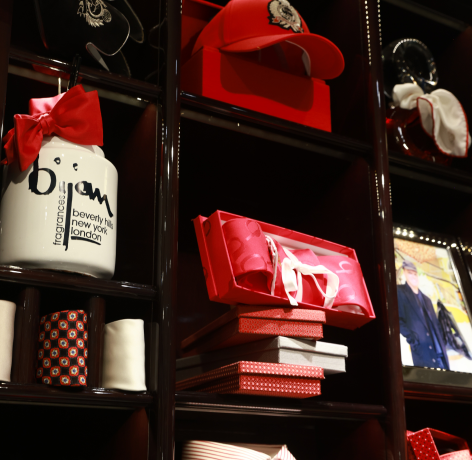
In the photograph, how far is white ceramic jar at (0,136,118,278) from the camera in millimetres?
914

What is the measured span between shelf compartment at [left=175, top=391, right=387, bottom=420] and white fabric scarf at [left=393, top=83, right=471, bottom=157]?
2.59 feet

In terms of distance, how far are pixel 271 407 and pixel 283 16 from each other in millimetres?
841

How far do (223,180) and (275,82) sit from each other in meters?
0.30

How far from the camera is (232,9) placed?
4.10ft

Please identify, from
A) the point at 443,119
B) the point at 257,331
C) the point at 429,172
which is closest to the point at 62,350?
the point at 257,331

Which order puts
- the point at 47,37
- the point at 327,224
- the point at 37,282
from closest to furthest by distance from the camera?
the point at 37,282
the point at 47,37
the point at 327,224

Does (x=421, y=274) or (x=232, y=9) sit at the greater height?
(x=232, y=9)

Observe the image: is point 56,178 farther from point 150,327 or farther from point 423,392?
point 423,392

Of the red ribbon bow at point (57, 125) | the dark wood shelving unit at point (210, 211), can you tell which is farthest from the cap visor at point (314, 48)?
the red ribbon bow at point (57, 125)

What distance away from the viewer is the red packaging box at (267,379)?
1.00 m

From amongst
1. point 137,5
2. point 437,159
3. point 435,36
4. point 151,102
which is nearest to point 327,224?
point 437,159

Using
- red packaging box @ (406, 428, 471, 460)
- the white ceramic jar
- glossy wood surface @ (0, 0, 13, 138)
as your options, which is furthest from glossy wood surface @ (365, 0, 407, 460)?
glossy wood surface @ (0, 0, 13, 138)

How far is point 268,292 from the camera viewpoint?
1.06 m

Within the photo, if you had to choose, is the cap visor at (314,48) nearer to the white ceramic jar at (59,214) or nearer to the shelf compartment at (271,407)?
the white ceramic jar at (59,214)
